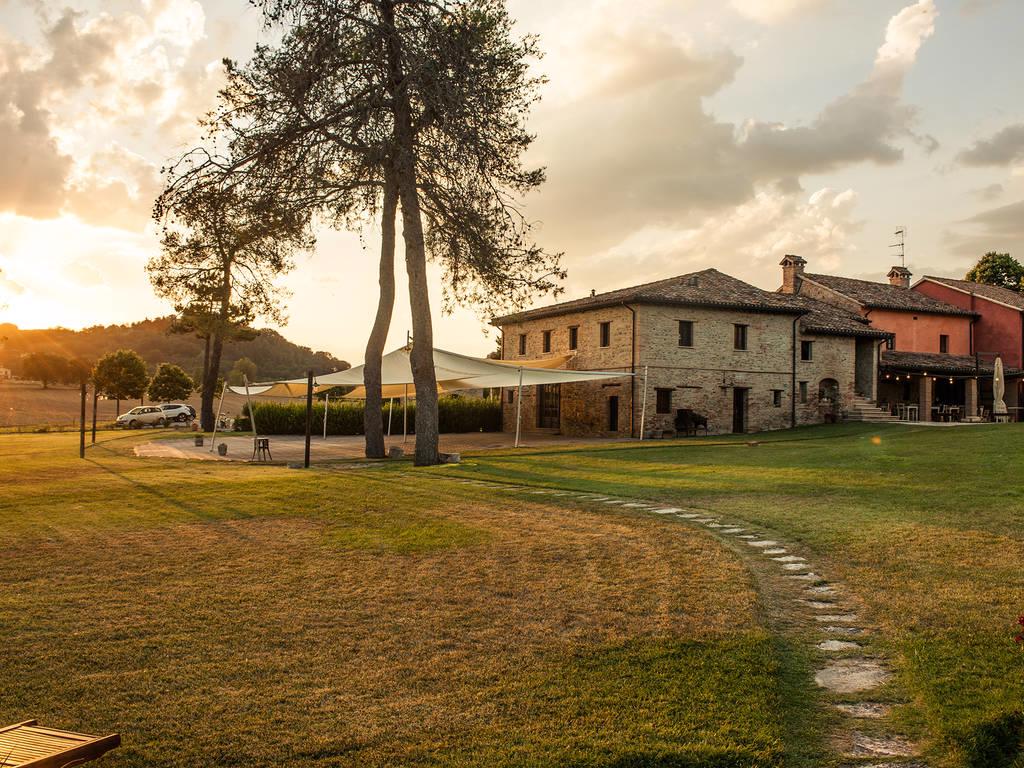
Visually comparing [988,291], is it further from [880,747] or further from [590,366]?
[880,747]

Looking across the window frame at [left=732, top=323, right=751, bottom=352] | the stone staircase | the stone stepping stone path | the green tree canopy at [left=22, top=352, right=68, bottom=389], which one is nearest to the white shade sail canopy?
the window frame at [left=732, top=323, right=751, bottom=352]

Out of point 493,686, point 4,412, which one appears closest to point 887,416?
point 493,686

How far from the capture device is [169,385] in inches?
2077

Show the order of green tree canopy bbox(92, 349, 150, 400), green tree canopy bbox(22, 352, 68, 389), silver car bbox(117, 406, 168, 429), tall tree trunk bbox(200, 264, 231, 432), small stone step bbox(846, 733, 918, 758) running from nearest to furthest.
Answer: small stone step bbox(846, 733, 918, 758)
tall tree trunk bbox(200, 264, 231, 432)
silver car bbox(117, 406, 168, 429)
green tree canopy bbox(92, 349, 150, 400)
green tree canopy bbox(22, 352, 68, 389)

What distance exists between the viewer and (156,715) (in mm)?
3523

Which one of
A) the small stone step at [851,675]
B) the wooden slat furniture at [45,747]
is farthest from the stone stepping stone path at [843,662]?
the wooden slat furniture at [45,747]

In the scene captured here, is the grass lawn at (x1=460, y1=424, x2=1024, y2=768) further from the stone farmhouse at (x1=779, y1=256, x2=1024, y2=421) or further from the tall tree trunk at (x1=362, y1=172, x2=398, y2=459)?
the stone farmhouse at (x1=779, y1=256, x2=1024, y2=421)

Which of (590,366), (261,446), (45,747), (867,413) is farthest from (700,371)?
(45,747)

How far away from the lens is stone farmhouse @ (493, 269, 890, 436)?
27.8 metres

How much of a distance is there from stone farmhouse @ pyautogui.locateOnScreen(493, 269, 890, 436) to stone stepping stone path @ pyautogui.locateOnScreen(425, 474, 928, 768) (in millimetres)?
19338

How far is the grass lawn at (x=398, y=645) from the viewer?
11.0ft

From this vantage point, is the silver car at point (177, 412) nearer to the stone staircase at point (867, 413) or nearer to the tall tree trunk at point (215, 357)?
the tall tree trunk at point (215, 357)

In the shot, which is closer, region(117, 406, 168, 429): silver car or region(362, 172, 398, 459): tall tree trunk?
region(362, 172, 398, 459): tall tree trunk

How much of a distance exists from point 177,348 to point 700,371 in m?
89.6
